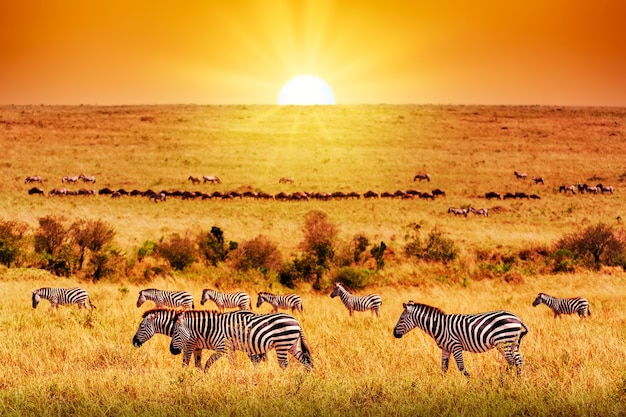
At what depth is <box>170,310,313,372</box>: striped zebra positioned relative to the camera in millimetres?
9805

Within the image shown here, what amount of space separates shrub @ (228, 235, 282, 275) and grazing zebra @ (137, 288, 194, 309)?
10.8 m

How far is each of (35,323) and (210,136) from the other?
80.5 meters

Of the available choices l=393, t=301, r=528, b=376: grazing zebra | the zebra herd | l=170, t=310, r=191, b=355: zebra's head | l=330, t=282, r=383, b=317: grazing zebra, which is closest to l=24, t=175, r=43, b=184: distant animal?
l=330, t=282, r=383, b=317: grazing zebra

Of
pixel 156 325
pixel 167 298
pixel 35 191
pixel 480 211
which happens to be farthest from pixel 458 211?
pixel 156 325

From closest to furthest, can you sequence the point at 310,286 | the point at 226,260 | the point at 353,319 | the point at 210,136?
1. the point at 353,319
2. the point at 310,286
3. the point at 226,260
4. the point at 210,136

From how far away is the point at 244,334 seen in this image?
1004 centimetres

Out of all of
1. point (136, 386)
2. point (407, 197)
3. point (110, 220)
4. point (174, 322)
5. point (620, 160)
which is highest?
point (620, 160)

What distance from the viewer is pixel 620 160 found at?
7881cm

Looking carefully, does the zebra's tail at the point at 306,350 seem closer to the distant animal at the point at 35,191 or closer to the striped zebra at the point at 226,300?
the striped zebra at the point at 226,300

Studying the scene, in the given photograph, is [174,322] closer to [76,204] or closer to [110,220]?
[110,220]

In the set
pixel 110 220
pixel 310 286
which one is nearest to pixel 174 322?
pixel 310 286

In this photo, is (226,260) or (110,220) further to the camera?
(110,220)

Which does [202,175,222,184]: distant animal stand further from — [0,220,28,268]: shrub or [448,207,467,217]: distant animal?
[0,220,28,268]: shrub

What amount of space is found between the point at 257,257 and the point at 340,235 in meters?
9.54
